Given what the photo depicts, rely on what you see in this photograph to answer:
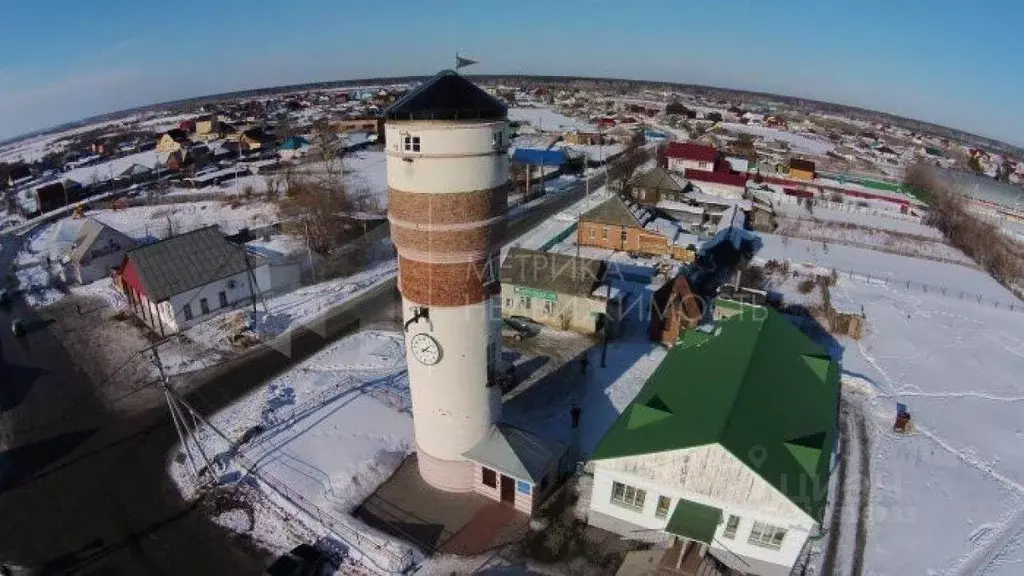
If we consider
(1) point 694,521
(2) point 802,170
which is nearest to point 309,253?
(1) point 694,521

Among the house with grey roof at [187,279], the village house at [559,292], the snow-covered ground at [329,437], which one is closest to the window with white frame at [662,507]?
the snow-covered ground at [329,437]

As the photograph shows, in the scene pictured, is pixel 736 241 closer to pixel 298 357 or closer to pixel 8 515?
pixel 298 357

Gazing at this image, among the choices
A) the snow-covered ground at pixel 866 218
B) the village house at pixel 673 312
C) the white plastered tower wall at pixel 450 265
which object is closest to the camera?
the white plastered tower wall at pixel 450 265

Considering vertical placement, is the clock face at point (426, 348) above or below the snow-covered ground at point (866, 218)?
above

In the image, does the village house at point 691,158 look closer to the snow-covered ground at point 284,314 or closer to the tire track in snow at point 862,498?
the snow-covered ground at point 284,314

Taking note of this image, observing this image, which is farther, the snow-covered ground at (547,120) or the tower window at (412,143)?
the snow-covered ground at (547,120)

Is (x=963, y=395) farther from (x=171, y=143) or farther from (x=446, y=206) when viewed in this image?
(x=171, y=143)

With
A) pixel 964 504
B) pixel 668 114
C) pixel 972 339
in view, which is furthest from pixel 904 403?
pixel 668 114
